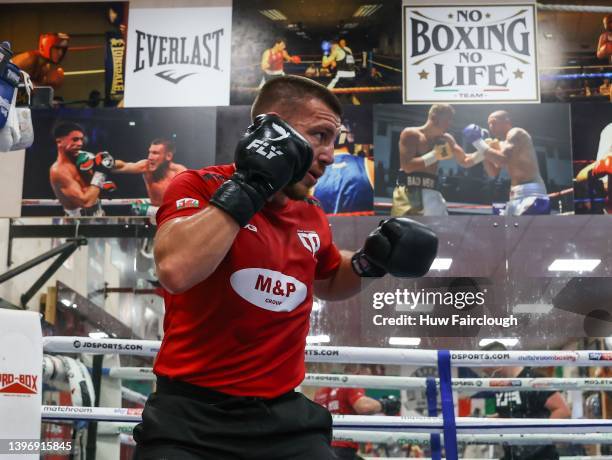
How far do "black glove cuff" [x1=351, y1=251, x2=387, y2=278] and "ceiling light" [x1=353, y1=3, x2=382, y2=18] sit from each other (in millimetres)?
3721

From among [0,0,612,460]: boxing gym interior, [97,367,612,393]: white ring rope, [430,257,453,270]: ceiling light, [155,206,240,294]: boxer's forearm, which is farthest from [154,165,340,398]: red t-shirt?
[430,257,453,270]: ceiling light

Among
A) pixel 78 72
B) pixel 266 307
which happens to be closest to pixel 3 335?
pixel 266 307

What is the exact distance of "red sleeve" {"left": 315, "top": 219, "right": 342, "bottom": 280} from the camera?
7.09ft

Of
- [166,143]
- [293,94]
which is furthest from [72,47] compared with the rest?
[293,94]

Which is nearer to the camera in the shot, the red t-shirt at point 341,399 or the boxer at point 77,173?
the red t-shirt at point 341,399

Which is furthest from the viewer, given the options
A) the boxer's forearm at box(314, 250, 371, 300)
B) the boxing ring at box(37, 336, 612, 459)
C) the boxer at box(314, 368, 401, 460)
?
the boxer at box(314, 368, 401, 460)

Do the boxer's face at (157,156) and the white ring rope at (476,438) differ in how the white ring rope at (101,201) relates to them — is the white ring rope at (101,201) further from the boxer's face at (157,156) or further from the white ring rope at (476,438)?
the white ring rope at (476,438)

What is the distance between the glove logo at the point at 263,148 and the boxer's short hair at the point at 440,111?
12.5 ft

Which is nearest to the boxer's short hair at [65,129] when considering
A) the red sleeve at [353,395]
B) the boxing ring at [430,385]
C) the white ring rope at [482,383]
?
the red sleeve at [353,395]

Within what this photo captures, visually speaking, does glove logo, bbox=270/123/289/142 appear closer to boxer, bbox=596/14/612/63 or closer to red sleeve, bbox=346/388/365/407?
red sleeve, bbox=346/388/365/407

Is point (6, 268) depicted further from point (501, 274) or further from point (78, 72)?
point (501, 274)

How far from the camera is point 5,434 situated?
192 centimetres

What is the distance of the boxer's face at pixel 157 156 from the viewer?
17.8ft

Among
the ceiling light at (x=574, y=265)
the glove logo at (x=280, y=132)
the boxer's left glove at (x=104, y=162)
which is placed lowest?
the ceiling light at (x=574, y=265)
